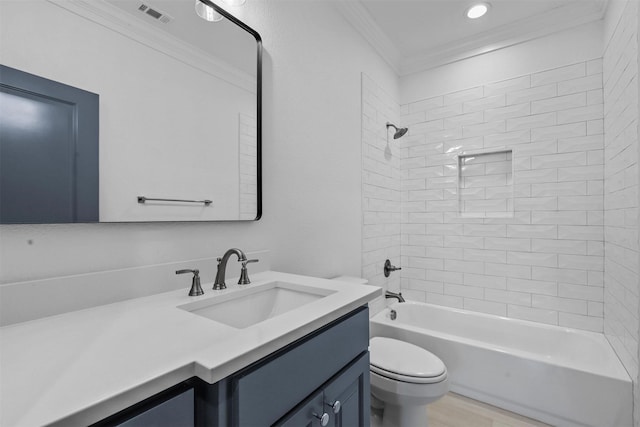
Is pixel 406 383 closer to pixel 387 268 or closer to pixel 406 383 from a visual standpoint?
pixel 406 383

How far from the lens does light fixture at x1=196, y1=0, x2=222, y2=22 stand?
1184 millimetres

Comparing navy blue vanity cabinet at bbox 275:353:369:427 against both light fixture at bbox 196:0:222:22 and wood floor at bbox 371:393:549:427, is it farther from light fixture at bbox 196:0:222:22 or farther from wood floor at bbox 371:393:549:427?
light fixture at bbox 196:0:222:22

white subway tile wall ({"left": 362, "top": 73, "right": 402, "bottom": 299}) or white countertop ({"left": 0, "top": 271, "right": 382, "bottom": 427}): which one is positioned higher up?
white subway tile wall ({"left": 362, "top": 73, "right": 402, "bottom": 299})

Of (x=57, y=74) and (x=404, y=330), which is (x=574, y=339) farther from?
(x=57, y=74)

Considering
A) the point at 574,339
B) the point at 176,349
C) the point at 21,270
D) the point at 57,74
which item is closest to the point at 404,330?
the point at 574,339

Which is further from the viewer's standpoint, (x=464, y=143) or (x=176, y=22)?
(x=464, y=143)

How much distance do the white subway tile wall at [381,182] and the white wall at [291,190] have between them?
0.13m

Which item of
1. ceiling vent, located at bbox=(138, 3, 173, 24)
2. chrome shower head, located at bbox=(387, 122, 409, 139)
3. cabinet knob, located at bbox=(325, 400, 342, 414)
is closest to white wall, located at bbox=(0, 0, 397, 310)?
ceiling vent, located at bbox=(138, 3, 173, 24)

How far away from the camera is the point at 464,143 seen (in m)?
2.60

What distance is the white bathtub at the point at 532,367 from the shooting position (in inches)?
64.4

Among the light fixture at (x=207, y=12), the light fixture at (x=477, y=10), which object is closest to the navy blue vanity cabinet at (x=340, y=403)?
the light fixture at (x=207, y=12)

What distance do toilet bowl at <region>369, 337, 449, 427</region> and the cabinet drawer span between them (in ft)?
2.16

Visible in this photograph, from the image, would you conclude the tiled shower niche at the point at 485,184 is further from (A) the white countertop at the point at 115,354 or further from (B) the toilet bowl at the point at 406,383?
(A) the white countertop at the point at 115,354

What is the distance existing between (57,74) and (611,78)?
2799 mm
